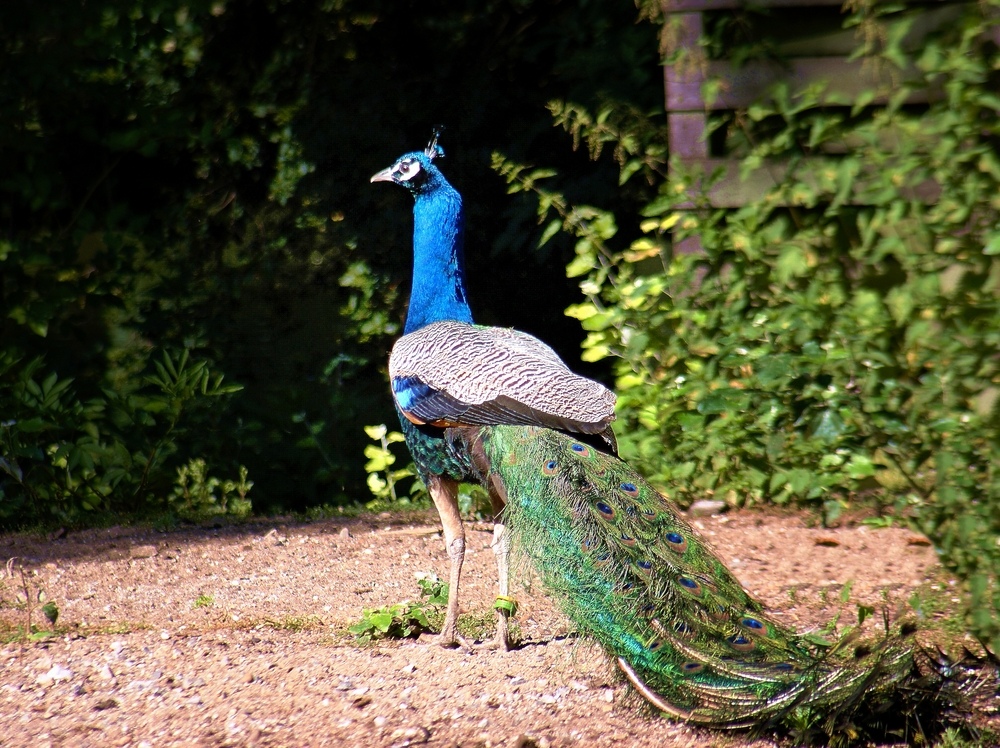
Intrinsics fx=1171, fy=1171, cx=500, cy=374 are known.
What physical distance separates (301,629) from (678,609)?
1.39 metres

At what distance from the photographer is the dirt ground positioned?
9.34 ft

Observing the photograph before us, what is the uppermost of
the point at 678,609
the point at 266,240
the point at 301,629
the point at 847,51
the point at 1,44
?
the point at 1,44

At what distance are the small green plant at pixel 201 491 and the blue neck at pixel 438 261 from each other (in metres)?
2.12

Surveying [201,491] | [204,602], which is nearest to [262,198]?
[201,491]

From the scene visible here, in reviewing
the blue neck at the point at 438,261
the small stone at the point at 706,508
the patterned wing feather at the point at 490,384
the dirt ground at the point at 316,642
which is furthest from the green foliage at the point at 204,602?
the small stone at the point at 706,508

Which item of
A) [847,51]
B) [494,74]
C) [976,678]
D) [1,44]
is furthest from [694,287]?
[1,44]

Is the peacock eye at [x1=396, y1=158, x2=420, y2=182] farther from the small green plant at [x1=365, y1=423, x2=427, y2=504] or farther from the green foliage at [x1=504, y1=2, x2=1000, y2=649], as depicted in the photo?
the small green plant at [x1=365, y1=423, x2=427, y2=504]

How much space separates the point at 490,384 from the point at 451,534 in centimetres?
55

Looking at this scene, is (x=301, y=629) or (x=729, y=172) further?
(x=729, y=172)

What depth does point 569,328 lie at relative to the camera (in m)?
6.52

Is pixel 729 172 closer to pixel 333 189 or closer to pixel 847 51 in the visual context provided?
pixel 847 51

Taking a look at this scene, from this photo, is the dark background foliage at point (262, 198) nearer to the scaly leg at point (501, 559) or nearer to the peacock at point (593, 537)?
the peacock at point (593, 537)

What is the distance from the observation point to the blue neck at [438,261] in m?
4.18

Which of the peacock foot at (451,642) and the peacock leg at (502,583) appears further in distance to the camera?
the peacock foot at (451,642)
